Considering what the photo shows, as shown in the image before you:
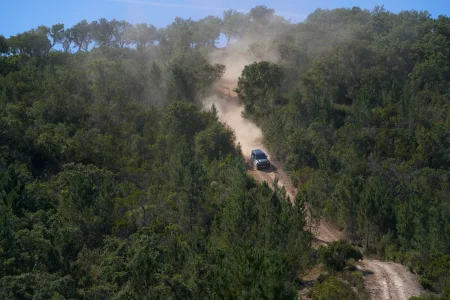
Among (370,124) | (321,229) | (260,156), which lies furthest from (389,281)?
(370,124)

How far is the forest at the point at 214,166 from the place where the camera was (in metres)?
25.8

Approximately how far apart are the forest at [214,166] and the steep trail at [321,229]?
3.44 ft

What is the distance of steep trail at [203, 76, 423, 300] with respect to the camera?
90.4ft

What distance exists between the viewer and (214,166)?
44188 millimetres

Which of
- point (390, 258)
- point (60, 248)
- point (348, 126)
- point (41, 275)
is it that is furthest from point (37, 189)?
point (348, 126)

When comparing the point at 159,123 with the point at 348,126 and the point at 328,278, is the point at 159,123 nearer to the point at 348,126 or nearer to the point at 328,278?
the point at 348,126

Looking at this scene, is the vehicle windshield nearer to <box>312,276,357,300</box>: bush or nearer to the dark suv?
the dark suv

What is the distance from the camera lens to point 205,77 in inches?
2576

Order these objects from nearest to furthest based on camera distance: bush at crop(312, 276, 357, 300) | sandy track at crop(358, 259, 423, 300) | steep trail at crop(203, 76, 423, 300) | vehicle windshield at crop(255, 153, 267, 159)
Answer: bush at crop(312, 276, 357, 300) < sandy track at crop(358, 259, 423, 300) < steep trail at crop(203, 76, 423, 300) < vehicle windshield at crop(255, 153, 267, 159)

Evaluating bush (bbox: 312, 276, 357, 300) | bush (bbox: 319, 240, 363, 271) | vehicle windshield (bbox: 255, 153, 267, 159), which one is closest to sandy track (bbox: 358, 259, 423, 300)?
bush (bbox: 319, 240, 363, 271)

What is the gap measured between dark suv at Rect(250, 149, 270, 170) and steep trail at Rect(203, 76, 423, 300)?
54cm

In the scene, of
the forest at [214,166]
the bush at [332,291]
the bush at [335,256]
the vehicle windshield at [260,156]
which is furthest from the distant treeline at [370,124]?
the bush at [332,291]

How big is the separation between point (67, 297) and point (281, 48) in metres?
55.4

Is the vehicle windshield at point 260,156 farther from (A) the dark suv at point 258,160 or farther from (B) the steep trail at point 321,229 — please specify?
(B) the steep trail at point 321,229
